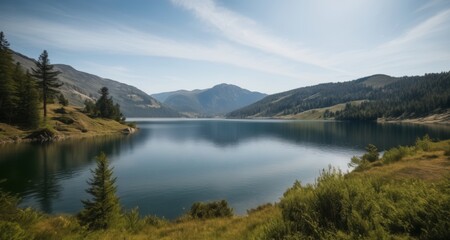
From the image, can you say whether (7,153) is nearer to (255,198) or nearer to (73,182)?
(73,182)

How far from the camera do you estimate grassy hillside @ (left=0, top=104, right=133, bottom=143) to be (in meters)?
83.7

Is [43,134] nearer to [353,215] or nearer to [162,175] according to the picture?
[162,175]

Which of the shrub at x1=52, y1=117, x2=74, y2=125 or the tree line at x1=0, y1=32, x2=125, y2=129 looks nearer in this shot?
the tree line at x1=0, y1=32, x2=125, y2=129

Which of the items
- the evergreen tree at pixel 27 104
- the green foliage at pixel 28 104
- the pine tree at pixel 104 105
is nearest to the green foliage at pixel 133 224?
the evergreen tree at pixel 27 104

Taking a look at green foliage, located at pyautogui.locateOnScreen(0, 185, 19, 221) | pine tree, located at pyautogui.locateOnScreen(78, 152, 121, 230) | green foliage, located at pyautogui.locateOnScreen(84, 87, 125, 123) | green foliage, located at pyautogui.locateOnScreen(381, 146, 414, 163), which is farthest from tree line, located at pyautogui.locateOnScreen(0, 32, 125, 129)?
green foliage, located at pyautogui.locateOnScreen(381, 146, 414, 163)

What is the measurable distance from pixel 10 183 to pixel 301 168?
5080cm

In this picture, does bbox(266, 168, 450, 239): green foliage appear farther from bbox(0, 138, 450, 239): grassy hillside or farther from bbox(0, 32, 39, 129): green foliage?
bbox(0, 32, 39, 129): green foliage

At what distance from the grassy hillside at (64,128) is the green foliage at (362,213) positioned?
93636 millimetres

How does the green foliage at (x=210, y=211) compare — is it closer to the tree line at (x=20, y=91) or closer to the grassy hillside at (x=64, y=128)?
the grassy hillside at (x=64, y=128)

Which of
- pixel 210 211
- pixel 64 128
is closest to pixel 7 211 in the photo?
pixel 210 211

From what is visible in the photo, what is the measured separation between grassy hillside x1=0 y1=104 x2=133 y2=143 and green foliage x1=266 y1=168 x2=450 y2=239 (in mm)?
93636

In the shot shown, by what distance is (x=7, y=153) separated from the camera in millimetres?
63156

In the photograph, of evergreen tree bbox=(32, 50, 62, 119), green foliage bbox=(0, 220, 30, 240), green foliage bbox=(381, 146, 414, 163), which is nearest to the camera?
green foliage bbox=(0, 220, 30, 240)

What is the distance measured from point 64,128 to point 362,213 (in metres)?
113
